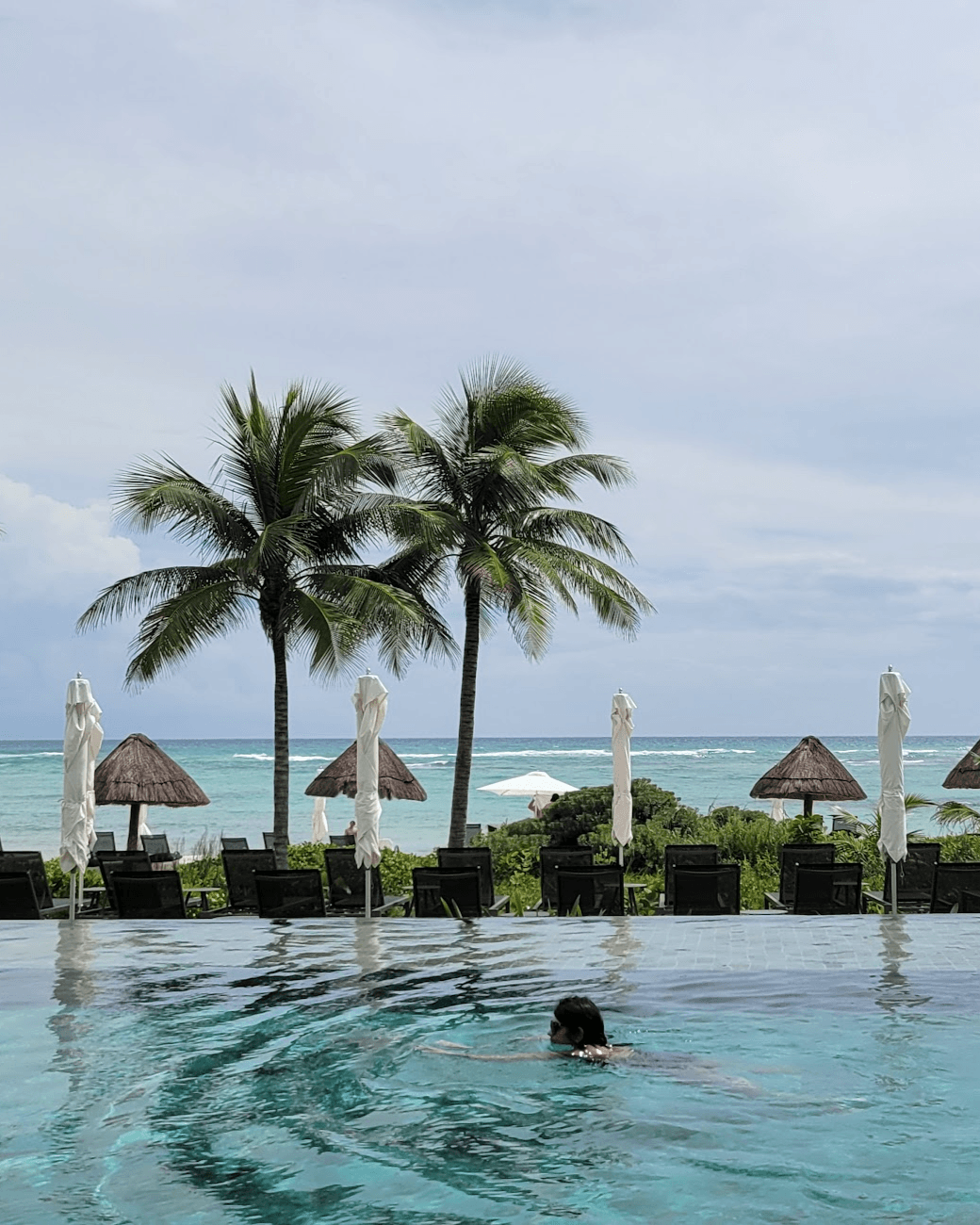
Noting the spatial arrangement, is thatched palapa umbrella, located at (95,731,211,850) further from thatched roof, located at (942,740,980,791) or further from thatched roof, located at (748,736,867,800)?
thatched roof, located at (942,740,980,791)

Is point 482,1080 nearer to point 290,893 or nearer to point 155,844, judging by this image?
point 290,893

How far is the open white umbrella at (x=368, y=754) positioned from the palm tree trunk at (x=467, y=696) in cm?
634

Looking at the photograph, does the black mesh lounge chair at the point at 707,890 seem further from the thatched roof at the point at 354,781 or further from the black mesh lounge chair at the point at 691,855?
the thatched roof at the point at 354,781

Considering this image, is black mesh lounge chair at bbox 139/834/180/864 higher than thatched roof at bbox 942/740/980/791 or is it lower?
lower

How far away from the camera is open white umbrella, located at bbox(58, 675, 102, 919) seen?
1130 cm

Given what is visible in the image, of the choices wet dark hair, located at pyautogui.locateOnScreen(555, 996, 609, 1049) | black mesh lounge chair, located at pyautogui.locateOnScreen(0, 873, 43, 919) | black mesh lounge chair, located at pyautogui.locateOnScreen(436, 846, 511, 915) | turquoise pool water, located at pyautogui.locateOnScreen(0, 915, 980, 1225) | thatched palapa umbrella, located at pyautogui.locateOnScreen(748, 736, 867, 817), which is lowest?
turquoise pool water, located at pyautogui.locateOnScreen(0, 915, 980, 1225)

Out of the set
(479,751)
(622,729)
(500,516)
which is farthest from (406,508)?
(479,751)

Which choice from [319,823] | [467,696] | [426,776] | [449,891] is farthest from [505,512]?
[426,776]

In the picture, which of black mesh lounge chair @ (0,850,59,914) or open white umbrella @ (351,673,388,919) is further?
black mesh lounge chair @ (0,850,59,914)

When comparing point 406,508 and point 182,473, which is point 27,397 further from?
point 406,508

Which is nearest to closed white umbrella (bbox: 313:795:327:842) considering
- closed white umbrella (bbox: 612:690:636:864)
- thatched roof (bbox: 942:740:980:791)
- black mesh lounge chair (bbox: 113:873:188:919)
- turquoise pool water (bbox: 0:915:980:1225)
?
closed white umbrella (bbox: 612:690:636:864)

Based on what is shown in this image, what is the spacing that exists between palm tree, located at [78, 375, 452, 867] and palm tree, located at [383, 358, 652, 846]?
907mm

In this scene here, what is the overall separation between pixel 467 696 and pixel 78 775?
782 cm

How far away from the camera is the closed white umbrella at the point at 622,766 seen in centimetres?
1377
